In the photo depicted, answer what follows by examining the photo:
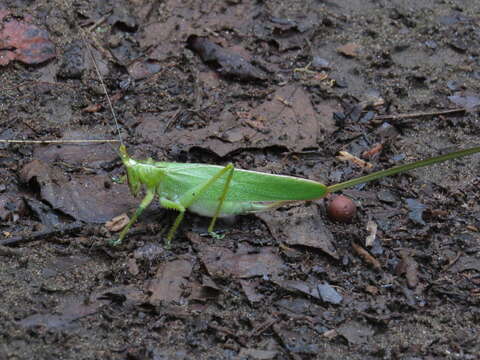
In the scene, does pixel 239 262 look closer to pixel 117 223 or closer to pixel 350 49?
pixel 117 223

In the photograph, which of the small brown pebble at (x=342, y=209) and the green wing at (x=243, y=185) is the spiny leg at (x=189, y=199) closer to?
the green wing at (x=243, y=185)

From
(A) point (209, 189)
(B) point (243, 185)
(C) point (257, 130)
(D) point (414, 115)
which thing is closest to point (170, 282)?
(A) point (209, 189)

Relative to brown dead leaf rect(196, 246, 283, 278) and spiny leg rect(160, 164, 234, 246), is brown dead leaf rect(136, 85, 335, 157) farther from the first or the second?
brown dead leaf rect(196, 246, 283, 278)

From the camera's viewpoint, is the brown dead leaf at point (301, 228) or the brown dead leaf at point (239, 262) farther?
the brown dead leaf at point (301, 228)

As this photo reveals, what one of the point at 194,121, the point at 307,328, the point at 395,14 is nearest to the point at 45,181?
the point at 194,121

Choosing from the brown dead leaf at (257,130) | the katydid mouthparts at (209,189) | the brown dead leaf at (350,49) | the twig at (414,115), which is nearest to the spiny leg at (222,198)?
the katydid mouthparts at (209,189)

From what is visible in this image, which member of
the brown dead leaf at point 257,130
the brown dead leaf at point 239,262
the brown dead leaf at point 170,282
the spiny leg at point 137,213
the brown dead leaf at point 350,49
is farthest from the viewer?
the brown dead leaf at point 350,49

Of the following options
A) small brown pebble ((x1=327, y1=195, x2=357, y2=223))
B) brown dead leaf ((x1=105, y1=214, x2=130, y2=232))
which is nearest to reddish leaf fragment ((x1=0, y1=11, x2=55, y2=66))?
brown dead leaf ((x1=105, y1=214, x2=130, y2=232))

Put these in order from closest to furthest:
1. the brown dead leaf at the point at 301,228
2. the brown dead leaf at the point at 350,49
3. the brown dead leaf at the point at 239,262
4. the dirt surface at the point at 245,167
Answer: the dirt surface at the point at 245,167, the brown dead leaf at the point at 239,262, the brown dead leaf at the point at 301,228, the brown dead leaf at the point at 350,49
